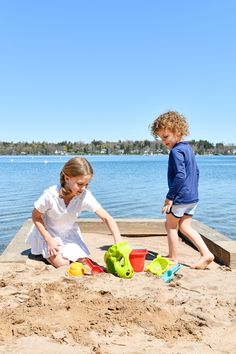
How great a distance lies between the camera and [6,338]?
2.54m

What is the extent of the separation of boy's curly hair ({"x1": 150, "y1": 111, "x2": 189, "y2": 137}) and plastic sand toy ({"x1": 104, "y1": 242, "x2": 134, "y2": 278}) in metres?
1.29

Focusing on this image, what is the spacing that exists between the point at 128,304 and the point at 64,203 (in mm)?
1646

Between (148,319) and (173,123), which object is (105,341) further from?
(173,123)

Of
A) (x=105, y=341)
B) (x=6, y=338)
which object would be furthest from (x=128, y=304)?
(x=6, y=338)

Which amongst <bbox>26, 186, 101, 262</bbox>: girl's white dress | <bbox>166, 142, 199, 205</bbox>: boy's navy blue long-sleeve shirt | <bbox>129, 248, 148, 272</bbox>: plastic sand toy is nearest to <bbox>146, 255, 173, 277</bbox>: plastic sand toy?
<bbox>129, 248, 148, 272</bbox>: plastic sand toy

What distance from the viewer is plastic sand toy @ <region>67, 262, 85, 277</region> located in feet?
13.1

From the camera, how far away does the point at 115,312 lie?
2.94m

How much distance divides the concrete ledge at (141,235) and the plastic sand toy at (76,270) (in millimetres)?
567

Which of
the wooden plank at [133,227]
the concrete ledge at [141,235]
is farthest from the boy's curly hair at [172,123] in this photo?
the wooden plank at [133,227]

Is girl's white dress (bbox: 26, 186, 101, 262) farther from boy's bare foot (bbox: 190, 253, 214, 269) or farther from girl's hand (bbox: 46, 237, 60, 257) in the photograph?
boy's bare foot (bbox: 190, 253, 214, 269)

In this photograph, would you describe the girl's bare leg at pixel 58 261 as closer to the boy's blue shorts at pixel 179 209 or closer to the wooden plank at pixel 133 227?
the boy's blue shorts at pixel 179 209

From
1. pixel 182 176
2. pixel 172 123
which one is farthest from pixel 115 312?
pixel 172 123

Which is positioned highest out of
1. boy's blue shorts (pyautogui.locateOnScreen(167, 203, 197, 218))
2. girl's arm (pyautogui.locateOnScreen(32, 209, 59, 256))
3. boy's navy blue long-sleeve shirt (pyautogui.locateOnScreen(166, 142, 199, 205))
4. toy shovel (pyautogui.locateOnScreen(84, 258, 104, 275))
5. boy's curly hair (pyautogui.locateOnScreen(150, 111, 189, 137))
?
boy's curly hair (pyautogui.locateOnScreen(150, 111, 189, 137))

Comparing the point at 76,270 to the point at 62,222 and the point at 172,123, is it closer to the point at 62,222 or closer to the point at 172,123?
the point at 62,222
